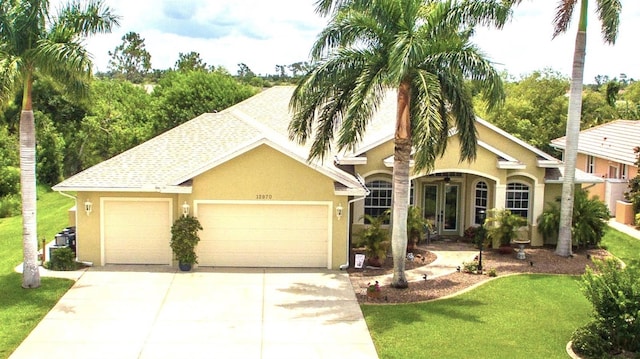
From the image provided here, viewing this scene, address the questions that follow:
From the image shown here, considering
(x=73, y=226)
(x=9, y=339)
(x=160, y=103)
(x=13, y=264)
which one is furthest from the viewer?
(x=160, y=103)

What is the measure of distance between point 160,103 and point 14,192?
34.1 ft

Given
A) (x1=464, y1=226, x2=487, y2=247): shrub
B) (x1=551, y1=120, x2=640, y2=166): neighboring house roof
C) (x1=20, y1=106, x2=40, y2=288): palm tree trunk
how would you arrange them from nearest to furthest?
(x1=20, y1=106, x2=40, y2=288): palm tree trunk < (x1=464, y1=226, x2=487, y2=247): shrub < (x1=551, y1=120, x2=640, y2=166): neighboring house roof

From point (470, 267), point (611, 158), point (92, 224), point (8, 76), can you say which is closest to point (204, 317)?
point (92, 224)

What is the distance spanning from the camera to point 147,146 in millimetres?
23781

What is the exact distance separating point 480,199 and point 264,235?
352 inches

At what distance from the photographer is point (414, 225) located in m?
22.4

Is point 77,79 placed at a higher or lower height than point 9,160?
higher

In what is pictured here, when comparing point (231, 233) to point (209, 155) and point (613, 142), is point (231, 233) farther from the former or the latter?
point (613, 142)

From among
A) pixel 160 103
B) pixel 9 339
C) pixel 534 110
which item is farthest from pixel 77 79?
pixel 534 110

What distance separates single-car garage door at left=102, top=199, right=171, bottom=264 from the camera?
20797mm

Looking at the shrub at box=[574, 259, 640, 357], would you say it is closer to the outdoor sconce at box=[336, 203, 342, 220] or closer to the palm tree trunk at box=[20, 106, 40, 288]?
the outdoor sconce at box=[336, 203, 342, 220]

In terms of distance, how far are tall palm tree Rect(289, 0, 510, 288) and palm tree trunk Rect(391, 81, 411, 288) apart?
0.09 feet

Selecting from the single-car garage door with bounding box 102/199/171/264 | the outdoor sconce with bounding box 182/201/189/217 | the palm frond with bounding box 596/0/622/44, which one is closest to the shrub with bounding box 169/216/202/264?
the outdoor sconce with bounding box 182/201/189/217

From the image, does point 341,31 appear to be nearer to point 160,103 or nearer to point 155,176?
point 155,176
